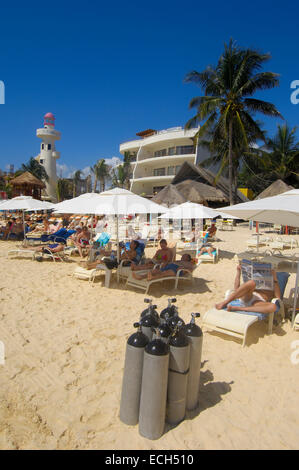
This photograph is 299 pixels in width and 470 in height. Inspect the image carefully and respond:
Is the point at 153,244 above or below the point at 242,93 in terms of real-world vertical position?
below

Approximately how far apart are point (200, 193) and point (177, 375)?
20.8 meters

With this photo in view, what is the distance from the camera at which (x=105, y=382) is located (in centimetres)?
289

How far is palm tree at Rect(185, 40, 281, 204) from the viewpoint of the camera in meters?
18.6

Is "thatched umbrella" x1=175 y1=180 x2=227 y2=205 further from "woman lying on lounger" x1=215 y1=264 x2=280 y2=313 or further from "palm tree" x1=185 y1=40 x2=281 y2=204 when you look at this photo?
"woman lying on lounger" x1=215 y1=264 x2=280 y2=313

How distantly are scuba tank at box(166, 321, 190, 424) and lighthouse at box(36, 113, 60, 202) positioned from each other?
46521 millimetres

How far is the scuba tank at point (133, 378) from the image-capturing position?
2225 mm

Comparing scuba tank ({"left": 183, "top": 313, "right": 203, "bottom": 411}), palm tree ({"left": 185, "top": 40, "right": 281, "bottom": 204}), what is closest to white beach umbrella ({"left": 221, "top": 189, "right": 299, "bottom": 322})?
scuba tank ({"left": 183, "top": 313, "right": 203, "bottom": 411})

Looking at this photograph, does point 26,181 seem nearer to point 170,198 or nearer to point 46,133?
point 170,198

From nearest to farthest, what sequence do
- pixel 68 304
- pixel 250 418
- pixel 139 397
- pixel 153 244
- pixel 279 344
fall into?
pixel 139 397 → pixel 250 418 → pixel 279 344 → pixel 68 304 → pixel 153 244

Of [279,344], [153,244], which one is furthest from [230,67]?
[279,344]

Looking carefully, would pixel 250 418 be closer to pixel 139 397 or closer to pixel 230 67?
pixel 139 397

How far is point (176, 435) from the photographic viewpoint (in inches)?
88.0

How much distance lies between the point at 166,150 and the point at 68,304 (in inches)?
→ 1409
